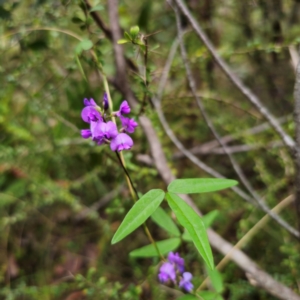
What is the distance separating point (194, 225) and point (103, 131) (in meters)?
0.17

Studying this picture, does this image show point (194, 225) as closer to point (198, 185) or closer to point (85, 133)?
point (198, 185)

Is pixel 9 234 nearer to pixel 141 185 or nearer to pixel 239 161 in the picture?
pixel 141 185

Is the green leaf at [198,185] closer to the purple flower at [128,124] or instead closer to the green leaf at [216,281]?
the purple flower at [128,124]

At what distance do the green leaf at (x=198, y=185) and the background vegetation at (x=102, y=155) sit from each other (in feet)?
1.38

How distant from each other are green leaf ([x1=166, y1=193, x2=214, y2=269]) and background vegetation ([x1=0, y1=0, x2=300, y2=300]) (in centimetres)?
45

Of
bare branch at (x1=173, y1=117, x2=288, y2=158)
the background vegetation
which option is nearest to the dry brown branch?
the background vegetation

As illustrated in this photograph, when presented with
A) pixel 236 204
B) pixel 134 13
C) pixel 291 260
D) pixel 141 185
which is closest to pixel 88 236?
pixel 141 185

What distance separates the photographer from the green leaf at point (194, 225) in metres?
0.47

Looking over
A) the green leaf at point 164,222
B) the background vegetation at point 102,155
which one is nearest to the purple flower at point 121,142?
the green leaf at point 164,222

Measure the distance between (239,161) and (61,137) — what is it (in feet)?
1.99

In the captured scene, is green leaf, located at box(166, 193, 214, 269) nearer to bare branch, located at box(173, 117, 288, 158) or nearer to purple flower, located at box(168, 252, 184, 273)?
purple flower, located at box(168, 252, 184, 273)

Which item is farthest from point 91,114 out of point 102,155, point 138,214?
point 102,155

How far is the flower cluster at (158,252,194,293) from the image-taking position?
67cm

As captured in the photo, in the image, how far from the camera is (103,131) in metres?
0.53
